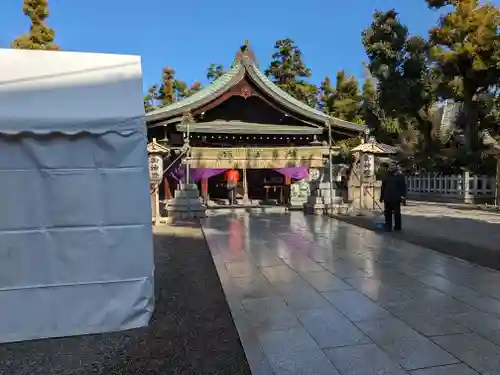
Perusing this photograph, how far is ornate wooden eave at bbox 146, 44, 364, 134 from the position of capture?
1583cm

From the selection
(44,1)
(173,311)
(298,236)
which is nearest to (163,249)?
(298,236)

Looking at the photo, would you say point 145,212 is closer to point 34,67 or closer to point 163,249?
point 34,67

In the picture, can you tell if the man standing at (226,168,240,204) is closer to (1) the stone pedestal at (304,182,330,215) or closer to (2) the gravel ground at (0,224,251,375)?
(1) the stone pedestal at (304,182,330,215)

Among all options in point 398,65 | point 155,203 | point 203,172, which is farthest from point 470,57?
point 155,203

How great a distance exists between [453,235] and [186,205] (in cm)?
759

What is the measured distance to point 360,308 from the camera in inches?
177

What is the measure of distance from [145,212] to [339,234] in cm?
655

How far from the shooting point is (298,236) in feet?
31.2

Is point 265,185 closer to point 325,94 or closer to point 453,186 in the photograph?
point 453,186

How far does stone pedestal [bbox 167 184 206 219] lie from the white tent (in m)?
9.06

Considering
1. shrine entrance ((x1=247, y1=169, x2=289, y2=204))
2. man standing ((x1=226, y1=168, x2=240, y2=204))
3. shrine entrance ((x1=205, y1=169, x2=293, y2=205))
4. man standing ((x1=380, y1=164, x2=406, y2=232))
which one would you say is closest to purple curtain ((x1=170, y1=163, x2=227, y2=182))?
man standing ((x1=226, y1=168, x2=240, y2=204))

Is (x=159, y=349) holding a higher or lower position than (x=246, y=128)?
lower

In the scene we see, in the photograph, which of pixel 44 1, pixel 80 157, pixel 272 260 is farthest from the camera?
pixel 44 1

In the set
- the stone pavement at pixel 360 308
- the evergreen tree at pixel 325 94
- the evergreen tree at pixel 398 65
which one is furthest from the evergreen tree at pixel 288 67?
the stone pavement at pixel 360 308
